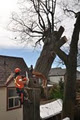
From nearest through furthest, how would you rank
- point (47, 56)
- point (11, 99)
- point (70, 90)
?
point (47, 56) → point (70, 90) → point (11, 99)

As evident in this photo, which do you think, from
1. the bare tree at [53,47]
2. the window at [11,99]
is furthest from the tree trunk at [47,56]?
the window at [11,99]

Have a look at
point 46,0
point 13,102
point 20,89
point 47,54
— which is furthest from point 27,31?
point 20,89

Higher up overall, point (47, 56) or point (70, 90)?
point (47, 56)

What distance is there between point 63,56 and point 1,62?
Answer: 5363mm

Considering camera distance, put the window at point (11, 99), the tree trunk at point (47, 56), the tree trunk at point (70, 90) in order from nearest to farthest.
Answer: the tree trunk at point (47, 56), the tree trunk at point (70, 90), the window at point (11, 99)

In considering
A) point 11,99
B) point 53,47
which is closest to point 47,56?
point 53,47

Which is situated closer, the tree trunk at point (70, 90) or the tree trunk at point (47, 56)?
the tree trunk at point (47, 56)

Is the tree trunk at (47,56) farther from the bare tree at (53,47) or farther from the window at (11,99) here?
the window at (11,99)

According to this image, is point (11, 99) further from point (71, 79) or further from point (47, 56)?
point (47, 56)

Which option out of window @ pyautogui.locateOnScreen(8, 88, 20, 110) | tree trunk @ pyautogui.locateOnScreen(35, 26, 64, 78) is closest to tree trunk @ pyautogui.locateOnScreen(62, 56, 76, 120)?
tree trunk @ pyautogui.locateOnScreen(35, 26, 64, 78)

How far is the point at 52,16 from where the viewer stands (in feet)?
33.3

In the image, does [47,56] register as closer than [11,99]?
Yes

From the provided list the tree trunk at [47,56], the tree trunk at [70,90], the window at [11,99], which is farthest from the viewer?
the window at [11,99]

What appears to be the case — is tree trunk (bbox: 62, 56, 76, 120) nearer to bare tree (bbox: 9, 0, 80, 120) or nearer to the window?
bare tree (bbox: 9, 0, 80, 120)
